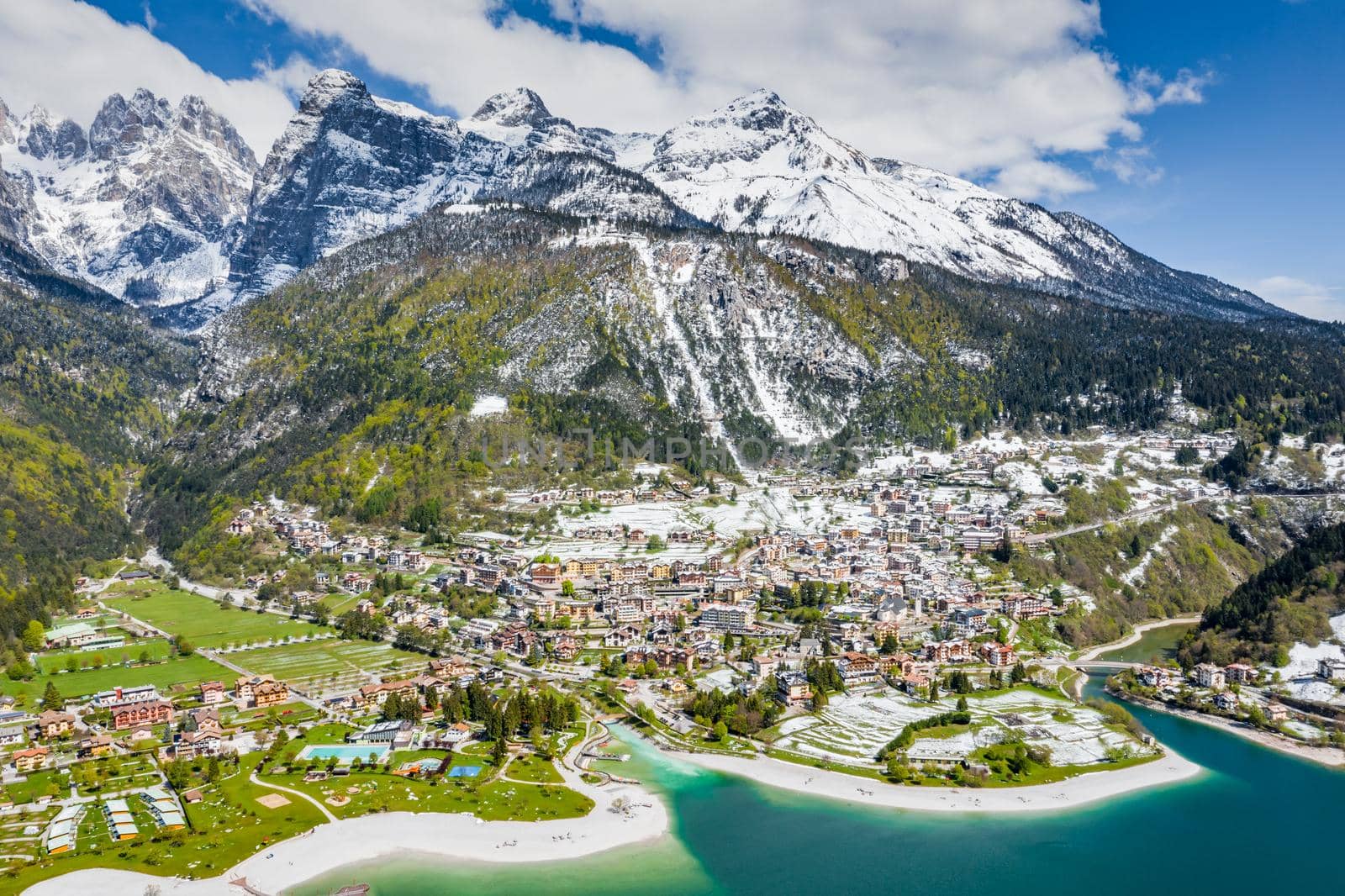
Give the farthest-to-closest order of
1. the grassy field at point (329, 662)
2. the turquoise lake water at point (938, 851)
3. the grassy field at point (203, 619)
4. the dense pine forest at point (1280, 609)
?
the grassy field at point (203, 619), the dense pine forest at point (1280, 609), the grassy field at point (329, 662), the turquoise lake water at point (938, 851)

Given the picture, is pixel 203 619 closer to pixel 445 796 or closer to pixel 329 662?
pixel 329 662

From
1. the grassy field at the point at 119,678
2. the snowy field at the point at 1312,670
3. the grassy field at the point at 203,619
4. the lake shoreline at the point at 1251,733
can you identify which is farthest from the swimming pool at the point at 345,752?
the snowy field at the point at 1312,670

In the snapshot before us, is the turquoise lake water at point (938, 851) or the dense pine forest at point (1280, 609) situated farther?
the dense pine forest at point (1280, 609)

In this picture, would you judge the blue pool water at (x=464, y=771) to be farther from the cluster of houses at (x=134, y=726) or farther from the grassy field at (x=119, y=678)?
the grassy field at (x=119, y=678)

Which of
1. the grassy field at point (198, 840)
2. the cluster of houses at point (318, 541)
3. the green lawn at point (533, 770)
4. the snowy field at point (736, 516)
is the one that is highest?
the snowy field at point (736, 516)

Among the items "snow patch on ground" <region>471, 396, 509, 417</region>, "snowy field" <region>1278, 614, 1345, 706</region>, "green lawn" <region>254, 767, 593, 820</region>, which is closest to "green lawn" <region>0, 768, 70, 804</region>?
"green lawn" <region>254, 767, 593, 820</region>

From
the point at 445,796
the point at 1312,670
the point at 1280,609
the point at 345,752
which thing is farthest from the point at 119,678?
the point at 1280,609
